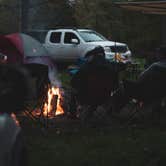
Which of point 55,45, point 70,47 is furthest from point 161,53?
point 55,45

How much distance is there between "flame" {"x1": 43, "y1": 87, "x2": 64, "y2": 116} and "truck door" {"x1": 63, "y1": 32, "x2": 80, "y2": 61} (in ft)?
43.7

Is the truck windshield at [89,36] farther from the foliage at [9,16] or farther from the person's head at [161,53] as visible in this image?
the foliage at [9,16]

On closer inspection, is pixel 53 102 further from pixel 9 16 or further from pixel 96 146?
pixel 9 16

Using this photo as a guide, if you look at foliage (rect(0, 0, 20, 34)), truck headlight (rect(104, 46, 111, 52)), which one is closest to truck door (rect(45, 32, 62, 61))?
truck headlight (rect(104, 46, 111, 52))

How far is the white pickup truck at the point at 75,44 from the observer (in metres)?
22.3

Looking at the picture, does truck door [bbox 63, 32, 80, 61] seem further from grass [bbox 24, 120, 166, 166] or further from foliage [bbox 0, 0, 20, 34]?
foliage [bbox 0, 0, 20, 34]

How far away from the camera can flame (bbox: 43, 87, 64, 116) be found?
9219mm

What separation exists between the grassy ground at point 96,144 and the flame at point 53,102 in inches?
22.6

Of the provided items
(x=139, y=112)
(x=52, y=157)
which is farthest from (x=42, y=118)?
(x=52, y=157)

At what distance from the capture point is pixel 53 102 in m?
9.26

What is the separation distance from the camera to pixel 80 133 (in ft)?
25.7

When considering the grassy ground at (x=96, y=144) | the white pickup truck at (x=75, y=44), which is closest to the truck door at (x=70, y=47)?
the white pickup truck at (x=75, y=44)

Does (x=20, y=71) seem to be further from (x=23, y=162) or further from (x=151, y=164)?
(x=151, y=164)

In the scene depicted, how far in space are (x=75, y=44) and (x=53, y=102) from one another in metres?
13.9
